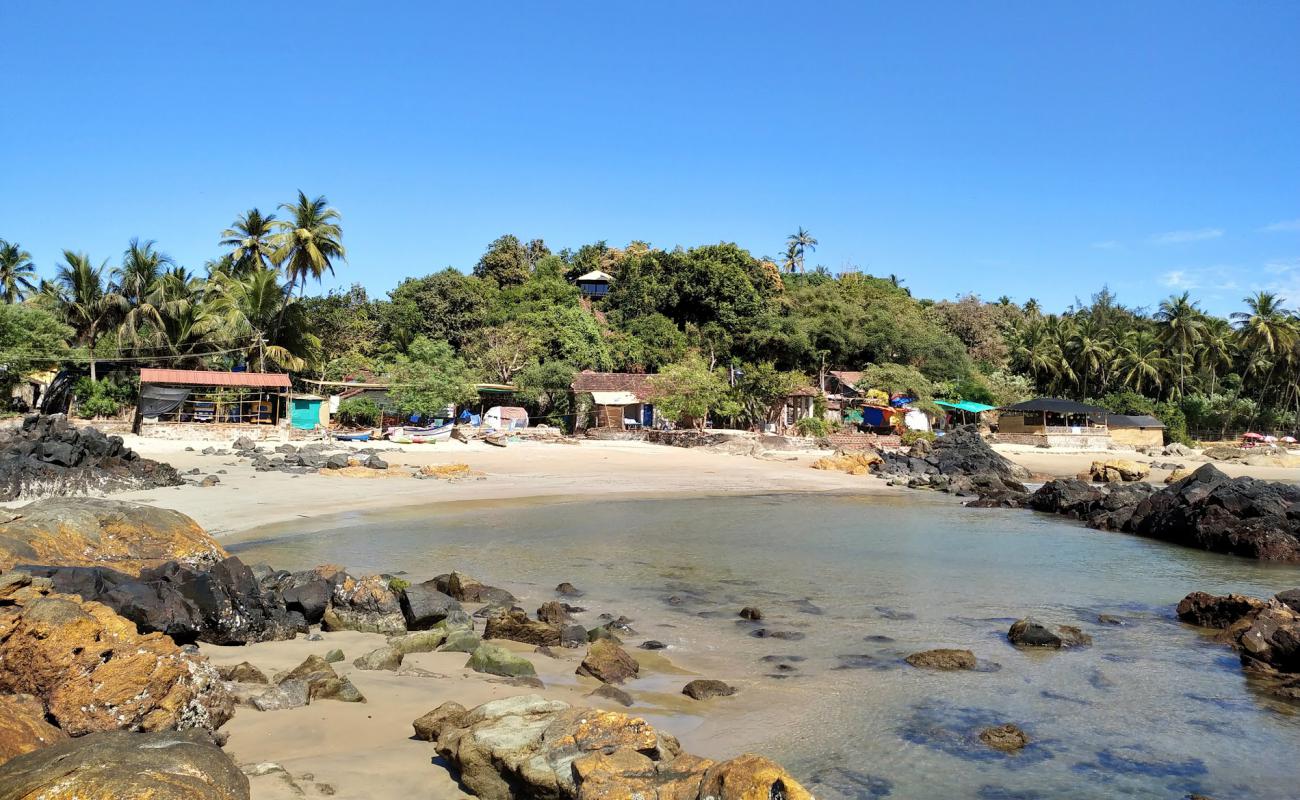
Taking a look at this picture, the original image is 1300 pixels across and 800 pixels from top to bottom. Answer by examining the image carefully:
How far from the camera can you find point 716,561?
51.0 ft

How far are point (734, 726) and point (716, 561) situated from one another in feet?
27.7

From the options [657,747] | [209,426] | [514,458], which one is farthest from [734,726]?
[209,426]

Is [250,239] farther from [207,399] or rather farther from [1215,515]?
[1215,515]

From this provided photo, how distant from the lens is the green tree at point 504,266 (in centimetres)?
6194

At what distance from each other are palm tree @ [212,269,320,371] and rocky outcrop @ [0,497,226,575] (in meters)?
32.6

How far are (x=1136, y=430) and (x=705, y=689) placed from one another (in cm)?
5423

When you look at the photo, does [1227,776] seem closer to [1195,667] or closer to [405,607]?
Answer: [1195,667]

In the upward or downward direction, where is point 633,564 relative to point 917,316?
downward

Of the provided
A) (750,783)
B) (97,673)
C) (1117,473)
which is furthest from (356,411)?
(750,783)

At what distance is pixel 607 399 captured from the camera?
44625 mm

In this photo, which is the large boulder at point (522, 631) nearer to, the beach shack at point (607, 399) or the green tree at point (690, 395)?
the green tree at point (690, 395)

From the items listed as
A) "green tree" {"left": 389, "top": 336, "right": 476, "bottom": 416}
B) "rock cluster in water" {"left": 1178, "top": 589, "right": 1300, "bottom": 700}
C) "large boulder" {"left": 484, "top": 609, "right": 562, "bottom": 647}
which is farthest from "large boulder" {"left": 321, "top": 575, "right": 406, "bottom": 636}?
"green tree" {"left": 389, "top": 336, "right": 476, "bottom": 416}

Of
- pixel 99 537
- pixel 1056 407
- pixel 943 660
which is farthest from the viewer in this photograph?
pixel 1056 407

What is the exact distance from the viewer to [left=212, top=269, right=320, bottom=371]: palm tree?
40656mm
